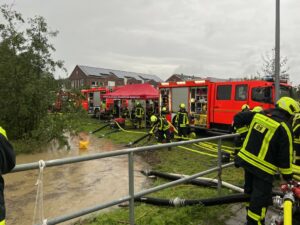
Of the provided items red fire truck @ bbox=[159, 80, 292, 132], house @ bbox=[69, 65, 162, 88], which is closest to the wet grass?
red fire truck @ bbox=[159, 80, 292, 132]

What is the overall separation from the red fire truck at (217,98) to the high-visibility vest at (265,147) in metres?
9.39

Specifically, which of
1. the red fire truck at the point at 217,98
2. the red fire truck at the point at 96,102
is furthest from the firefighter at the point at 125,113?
the red fire truck at the point at 217,98

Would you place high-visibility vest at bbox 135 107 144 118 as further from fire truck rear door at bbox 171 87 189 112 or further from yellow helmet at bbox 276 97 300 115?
yellow helmet at bbox 276 97 300 115

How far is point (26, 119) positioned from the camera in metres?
15.1

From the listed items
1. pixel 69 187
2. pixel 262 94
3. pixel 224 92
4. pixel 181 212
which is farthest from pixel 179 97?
pixel 181 212

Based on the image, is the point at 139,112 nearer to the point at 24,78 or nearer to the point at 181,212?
the point at 24,78

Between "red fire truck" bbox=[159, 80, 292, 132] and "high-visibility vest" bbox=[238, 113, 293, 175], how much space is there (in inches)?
370

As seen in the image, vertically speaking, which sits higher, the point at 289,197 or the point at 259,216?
the point at 289,197

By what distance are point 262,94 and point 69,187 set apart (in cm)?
822

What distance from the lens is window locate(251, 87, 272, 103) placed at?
12.8m

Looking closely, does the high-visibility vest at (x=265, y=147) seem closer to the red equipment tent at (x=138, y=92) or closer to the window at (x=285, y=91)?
the window at (x=285, y=91)

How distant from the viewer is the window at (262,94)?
503 inches

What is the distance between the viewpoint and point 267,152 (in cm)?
380

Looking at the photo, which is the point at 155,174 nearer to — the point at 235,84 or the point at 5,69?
the point at 235,84
